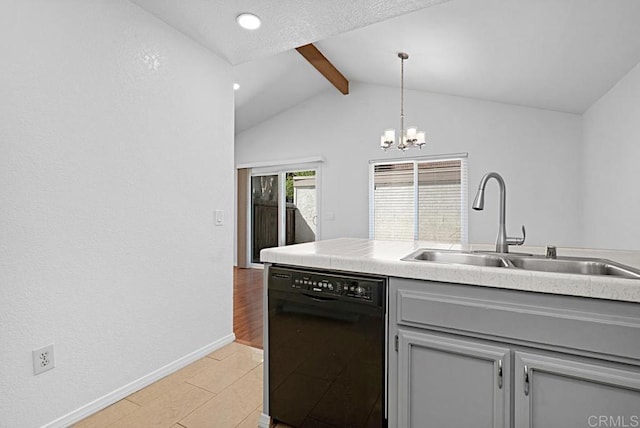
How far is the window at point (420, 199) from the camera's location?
4602 mm

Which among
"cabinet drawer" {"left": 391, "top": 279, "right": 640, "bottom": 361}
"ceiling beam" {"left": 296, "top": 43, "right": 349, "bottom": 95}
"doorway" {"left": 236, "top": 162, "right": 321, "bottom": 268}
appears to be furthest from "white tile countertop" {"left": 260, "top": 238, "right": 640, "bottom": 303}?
"doorway" {"left": 236, "top": 162, "right": 321, "bottom": 268}

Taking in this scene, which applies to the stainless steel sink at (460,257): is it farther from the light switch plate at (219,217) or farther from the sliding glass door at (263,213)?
the sliding glass door at (263,213)

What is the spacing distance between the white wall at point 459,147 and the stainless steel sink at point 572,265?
10.1ft

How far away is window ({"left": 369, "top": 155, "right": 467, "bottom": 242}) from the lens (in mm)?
4602

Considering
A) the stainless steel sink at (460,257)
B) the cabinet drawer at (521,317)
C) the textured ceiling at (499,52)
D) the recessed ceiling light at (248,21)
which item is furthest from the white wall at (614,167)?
the recessed ceiling light at (248,21)

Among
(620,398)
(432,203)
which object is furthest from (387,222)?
(620,398)

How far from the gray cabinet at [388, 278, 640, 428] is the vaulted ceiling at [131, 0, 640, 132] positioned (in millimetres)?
1784

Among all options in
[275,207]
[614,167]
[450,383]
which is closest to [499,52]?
[614,167]

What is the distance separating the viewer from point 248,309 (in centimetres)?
366

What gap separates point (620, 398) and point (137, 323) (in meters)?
2.29

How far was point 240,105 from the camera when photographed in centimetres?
526

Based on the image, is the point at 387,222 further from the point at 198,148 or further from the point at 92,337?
the point at 92,337

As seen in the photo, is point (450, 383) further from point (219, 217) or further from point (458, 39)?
point (458, 39)

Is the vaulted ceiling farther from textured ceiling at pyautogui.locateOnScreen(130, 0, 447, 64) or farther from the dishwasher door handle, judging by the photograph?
the dishwasher door handle
